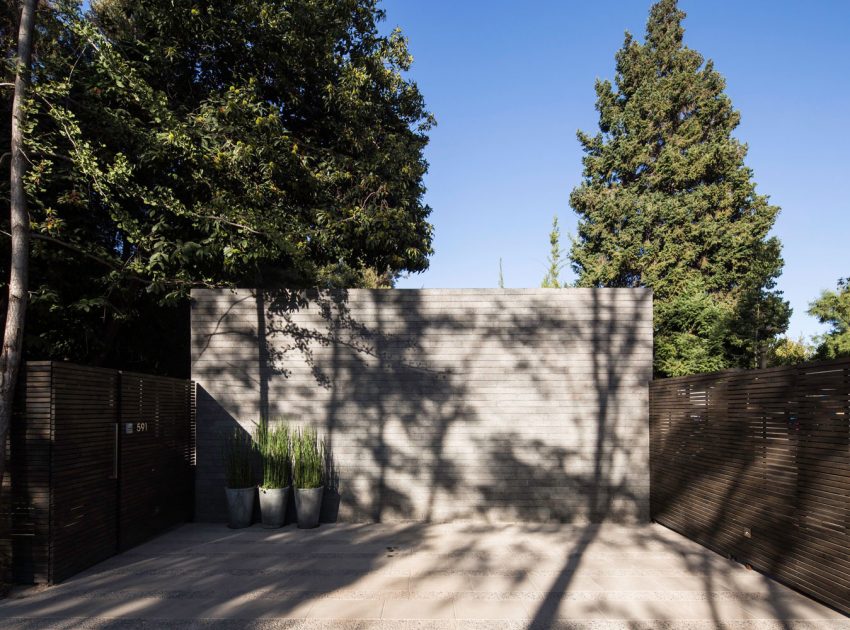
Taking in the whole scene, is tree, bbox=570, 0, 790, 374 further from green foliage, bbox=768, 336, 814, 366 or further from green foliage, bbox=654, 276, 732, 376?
green foliage, bbox=654, 276, 732, 376

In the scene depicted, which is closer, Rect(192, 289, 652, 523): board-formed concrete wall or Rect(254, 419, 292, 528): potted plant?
Rect(254, 419, 292, 528): potted plant

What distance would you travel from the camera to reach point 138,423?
5039 millimetres

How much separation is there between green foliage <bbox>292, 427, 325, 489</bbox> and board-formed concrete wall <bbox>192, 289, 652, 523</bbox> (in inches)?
5.1

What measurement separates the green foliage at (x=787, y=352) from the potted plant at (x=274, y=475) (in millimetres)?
9389

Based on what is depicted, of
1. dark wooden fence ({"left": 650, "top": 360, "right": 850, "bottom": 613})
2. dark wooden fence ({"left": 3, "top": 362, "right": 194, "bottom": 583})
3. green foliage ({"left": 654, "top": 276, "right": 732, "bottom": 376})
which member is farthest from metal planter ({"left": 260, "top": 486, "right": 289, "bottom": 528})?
green foliage ({"left": 654, "top": 276, "right": 732, "bottom": 376})

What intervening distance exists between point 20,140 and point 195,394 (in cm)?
307

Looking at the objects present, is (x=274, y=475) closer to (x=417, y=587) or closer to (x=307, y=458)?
(x=307, y=458)

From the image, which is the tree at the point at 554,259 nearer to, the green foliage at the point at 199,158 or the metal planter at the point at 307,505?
the green foliage at the point at 199,158

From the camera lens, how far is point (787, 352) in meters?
14.9

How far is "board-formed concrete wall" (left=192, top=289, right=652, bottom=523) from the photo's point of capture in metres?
5.90

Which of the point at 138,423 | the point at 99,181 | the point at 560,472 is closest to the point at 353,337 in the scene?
the point at 138,423

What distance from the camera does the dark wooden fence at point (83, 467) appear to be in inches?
153

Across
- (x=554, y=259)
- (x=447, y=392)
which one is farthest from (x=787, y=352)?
(x=447, y=392)

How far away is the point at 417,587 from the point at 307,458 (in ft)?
7.32
